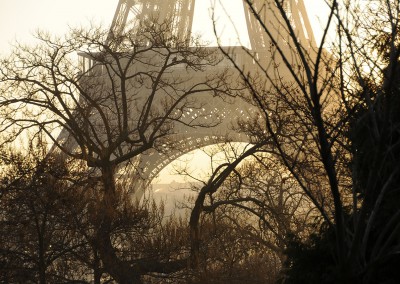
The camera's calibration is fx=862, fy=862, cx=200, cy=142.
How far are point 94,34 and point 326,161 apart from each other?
450 inches

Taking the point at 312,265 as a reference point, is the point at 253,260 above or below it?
above

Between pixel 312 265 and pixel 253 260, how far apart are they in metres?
19.3

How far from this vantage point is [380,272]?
8.61 m

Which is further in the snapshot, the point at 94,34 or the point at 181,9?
the point at 181,9

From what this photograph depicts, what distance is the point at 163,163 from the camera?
47.7m

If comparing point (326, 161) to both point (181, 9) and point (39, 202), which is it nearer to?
point (39, 202)

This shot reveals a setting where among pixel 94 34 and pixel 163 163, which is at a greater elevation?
pixel 163 163

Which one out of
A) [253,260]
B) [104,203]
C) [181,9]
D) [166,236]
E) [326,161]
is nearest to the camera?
[326,161]

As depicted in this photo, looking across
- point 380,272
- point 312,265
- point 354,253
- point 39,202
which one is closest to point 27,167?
point 39,202

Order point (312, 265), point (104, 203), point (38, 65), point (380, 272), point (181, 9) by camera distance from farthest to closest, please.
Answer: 1. point (181, 9)
2. point (104, 203)
3. point (38, 65)
4. point (312, 265)
5. point (380, 272)

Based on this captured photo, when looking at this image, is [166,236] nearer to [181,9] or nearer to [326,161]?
[326,161]

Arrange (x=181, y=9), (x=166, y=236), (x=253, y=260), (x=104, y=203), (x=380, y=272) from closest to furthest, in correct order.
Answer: (x=380, y=272), (x=104, y=203), (x=166, y=236), (x=253, y=260), (x=181, y=9)

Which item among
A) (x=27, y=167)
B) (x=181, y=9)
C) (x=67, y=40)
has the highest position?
(x=181, y=9)

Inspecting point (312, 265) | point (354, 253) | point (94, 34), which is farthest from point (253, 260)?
point (354, 253)
